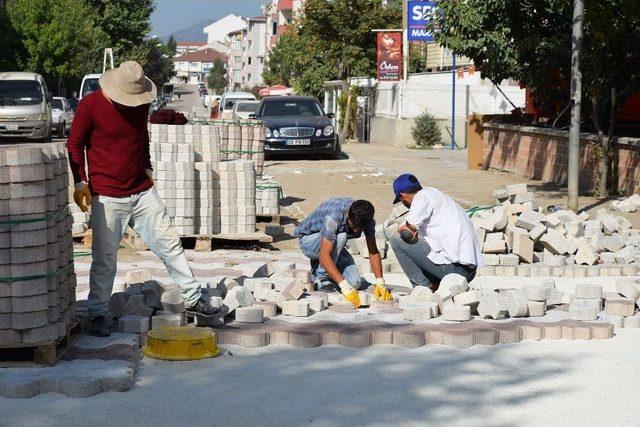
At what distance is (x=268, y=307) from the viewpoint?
8758mm

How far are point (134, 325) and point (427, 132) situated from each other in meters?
29.2

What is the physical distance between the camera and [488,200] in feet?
63.9

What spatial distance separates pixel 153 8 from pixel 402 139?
44415 mm

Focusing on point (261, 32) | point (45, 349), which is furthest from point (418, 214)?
point (261, 32)

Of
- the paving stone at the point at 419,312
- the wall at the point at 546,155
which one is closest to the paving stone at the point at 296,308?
the paving stone at the point at 419,312

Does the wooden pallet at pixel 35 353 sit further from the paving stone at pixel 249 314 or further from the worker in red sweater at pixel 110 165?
A: the paving stone at pixel 249 314

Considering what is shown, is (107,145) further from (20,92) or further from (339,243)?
(20,92)

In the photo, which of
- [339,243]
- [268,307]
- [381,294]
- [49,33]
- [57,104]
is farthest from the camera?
[49,33]

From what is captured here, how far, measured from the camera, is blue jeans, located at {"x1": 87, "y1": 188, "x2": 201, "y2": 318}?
25.5ft

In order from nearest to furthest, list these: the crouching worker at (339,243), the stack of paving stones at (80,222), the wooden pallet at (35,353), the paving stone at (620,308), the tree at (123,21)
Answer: the wooden pallet at (35,353)
the paving stone at (620,308)
the crouching worker at (339,243)
the stack of paving stones at (80,222)
the tree at (123,21)

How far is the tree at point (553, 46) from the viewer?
17906 mm

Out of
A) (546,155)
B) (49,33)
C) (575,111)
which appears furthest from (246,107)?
(49,33)

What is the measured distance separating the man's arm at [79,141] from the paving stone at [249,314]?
4.98 feet

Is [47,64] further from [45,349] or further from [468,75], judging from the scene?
[45,349]
